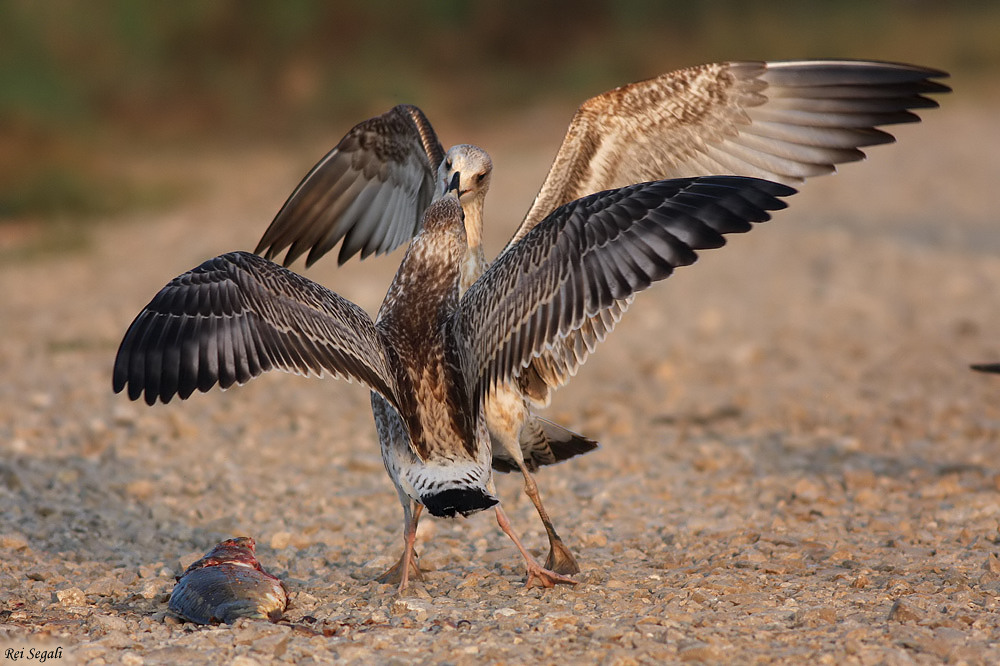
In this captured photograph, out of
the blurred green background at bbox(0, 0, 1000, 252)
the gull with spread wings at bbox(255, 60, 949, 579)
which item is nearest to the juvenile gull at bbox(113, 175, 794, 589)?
the gull with spread wings at bbox(255, 60, 949, 579)

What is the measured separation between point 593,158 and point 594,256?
1.68m

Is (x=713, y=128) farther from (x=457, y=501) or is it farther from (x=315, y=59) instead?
(x=315, y=59)

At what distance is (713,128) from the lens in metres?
6.30

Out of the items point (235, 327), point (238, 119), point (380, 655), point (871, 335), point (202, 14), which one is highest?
point (202, 14)

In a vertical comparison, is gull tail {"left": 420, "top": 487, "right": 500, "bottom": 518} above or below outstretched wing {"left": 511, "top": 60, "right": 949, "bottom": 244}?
below

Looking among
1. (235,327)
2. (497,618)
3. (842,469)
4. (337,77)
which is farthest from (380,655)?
(337,77)

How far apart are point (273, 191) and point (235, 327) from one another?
1060 centimetres

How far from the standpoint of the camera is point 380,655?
430 centimetres

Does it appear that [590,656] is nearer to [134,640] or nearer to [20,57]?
[134,640]

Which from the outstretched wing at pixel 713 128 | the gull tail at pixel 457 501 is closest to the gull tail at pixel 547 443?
the gull tail at pixel 457 501

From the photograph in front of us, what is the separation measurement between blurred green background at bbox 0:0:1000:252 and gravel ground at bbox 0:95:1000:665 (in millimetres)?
3900

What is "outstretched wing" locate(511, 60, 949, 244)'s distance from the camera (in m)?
6.02

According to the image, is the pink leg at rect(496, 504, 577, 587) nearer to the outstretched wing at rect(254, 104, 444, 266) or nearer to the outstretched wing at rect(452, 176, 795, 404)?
the outstretched wing at rect(452, 176, 795, 404)

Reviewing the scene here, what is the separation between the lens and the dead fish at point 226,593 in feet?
15.2
